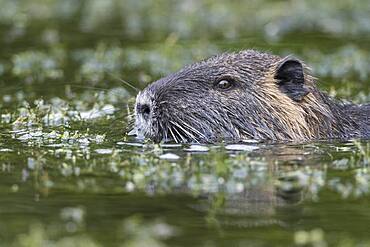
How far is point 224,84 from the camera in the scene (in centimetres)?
948

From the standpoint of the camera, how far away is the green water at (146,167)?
20.6 ft

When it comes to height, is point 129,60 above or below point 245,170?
above

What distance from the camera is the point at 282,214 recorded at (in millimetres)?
6625

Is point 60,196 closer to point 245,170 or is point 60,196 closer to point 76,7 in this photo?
point 245,170

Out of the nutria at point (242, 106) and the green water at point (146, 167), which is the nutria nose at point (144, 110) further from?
the green water at point (146, 167)

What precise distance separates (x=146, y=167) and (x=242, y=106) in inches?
69.1

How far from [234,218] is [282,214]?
0.31 metres

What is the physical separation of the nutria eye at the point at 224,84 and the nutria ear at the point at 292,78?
41 centimetres

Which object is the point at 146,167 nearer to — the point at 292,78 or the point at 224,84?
the point at 224,84

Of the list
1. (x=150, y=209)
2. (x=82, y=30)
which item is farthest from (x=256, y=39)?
(x=150, y=209)

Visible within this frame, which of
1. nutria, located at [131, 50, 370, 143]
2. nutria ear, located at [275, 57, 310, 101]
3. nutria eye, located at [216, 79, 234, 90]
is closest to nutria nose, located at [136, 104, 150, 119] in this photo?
nutria, located at [131, 50, 370, 143]

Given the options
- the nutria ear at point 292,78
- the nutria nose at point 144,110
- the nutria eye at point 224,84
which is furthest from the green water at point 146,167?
the nutria eye at point 224,84

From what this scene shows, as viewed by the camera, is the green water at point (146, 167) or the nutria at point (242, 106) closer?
the green water at point (146, 167)

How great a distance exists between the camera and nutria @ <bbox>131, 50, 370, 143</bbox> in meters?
9.04
